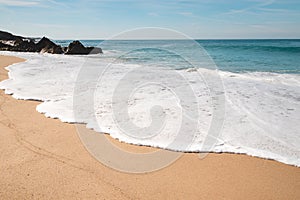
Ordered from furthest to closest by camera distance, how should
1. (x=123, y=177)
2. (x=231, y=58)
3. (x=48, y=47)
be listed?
1. (x=48, y=47)
2. (x=231, y=58)
3. (x=123, y=177)

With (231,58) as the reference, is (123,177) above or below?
below

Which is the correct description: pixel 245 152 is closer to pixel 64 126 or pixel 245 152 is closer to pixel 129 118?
pixel 129 118

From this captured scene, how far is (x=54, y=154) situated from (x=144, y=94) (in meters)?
3.26

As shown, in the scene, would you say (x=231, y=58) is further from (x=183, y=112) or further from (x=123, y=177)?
(x=123, y=177)

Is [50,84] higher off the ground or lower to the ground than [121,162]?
higher

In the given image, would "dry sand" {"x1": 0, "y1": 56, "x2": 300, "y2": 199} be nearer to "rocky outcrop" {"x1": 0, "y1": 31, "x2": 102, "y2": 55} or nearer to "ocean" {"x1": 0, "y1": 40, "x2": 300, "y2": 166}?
"ocean" {"x1": 0, "y1": 40, "x2": 300, "y2": 166}

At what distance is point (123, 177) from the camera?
2709mm

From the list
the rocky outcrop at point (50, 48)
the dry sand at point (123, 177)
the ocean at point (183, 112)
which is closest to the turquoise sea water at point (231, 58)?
the ocean at point (183, 112)

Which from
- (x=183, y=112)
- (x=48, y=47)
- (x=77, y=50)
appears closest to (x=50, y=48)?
(x=48, y=47)

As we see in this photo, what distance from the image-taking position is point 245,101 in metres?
5.77

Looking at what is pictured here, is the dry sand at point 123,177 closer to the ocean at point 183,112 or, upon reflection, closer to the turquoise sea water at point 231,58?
the ocean at point 183,112

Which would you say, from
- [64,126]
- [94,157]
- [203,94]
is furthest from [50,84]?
[94,157]

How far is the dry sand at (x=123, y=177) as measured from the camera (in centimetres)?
244

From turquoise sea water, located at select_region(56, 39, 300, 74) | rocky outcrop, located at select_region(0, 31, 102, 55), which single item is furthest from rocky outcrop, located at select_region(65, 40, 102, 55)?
turquoise sea water, located at select_region(56, 39, 300, 74)
